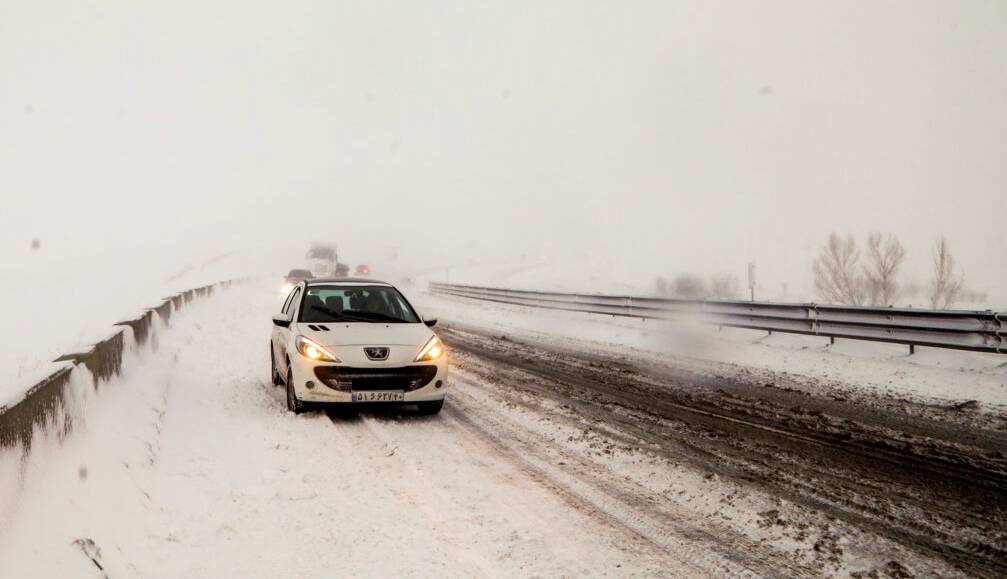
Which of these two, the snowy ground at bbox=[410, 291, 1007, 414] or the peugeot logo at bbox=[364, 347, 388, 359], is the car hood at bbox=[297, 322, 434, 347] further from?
the snowy ground at bbox=[410, 291, 1007, 414]

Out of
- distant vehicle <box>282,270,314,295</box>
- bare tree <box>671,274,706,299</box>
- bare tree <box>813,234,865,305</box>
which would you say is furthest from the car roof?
bare tree <box>813,234,865,305</box>

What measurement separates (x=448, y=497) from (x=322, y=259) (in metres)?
35.2

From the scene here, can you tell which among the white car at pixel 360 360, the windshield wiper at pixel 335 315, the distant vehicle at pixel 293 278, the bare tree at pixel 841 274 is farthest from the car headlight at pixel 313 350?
the bare tree at pixel 841 274

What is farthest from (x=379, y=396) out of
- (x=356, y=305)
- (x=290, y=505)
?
(x=290, y=505)

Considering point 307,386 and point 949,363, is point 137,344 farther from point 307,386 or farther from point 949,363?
point 949,363

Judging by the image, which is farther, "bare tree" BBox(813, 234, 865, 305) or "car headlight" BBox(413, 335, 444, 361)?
"bare tree" BBox(813, 234, 865, 305)

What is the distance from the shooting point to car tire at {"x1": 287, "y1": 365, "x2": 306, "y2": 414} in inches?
260

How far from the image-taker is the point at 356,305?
7.84 metres

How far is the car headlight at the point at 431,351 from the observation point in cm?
664

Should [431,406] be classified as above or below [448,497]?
above

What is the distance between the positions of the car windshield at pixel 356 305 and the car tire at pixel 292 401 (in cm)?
83

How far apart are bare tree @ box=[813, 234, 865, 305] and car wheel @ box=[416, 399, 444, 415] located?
52.8 meters

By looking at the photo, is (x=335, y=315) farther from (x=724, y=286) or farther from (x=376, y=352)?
(x=724, y=286)

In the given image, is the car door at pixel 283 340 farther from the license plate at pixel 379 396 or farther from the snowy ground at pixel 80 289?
the snowy ground at pixel 80 289
